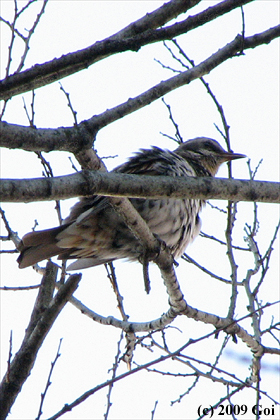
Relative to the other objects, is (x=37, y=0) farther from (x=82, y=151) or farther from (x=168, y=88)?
(x=82, y=151)

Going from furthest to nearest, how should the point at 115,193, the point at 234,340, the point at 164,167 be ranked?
the point at 164,167 < the point at 234,340 < the point at 115,193

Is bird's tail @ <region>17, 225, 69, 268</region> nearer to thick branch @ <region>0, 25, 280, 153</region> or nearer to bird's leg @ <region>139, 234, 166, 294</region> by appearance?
bird's leg @ <region>139, 234, 166, 294</region>

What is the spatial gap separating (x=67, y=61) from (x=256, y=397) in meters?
2.71

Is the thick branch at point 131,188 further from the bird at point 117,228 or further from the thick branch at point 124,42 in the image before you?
the bird at point 117,228

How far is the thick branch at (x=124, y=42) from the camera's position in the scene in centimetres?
255

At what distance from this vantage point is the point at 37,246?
13.9 ft

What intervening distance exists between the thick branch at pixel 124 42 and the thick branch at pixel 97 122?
9.2 inches

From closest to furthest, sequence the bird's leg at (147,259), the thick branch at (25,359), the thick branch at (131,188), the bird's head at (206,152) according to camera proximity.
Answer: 1. the thick branch at (131,188)
2. the thick branch at (25,359)
3. the bird's leg at (147,259)
4. the bird's head at (206,152)

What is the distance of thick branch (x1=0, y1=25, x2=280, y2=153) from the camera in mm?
2184

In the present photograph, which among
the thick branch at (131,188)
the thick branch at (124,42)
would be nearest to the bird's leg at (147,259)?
the thick branch at (131,188)

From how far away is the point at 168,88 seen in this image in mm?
2836

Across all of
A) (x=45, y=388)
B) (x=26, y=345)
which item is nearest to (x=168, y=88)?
(x=26, y=345)

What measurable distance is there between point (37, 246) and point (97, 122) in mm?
1964

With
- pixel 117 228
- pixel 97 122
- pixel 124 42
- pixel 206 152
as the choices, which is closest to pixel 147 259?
pixel 117 228
